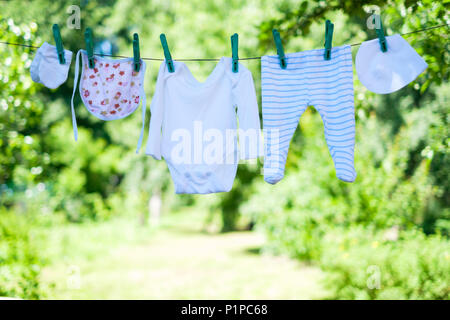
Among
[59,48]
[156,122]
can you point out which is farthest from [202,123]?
[59,48]

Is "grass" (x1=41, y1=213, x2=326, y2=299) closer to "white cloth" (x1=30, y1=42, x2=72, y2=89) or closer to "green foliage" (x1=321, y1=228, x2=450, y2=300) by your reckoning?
"green foliage" (x1=321, y1=228, x2=450, y2=300)

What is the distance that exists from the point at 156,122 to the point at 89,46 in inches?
21.5

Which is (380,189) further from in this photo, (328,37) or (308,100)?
(328,37)

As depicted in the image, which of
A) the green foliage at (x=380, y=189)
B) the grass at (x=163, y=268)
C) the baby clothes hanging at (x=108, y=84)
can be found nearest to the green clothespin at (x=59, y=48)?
the baby clothes hanging at (x=108, y=84)

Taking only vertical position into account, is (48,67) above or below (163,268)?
above

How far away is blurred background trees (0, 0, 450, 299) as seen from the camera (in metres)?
3.29

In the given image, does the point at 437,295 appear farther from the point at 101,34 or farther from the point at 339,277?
the point at 101,34

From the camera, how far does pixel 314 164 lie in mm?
5680

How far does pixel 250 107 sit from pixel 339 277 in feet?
8.14

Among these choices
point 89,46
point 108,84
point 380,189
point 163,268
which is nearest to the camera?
point 89,46

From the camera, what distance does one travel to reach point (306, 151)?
5930 mm

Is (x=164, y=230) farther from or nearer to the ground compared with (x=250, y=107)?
nearer to the ground

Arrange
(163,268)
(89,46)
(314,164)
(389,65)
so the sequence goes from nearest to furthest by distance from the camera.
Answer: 1. (389,65)
2. (89,46)
3. (314,164)
4. (163,268)
